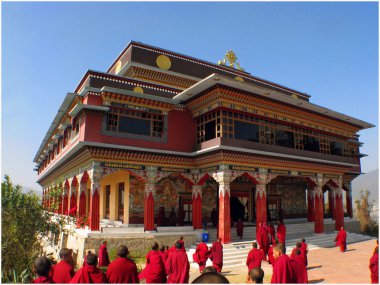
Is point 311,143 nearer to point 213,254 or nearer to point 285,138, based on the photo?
point 285,138

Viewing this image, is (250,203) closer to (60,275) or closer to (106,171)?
(106,171)

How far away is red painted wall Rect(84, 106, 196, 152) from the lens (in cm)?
1440

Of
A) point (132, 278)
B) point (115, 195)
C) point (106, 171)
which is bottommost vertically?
point (132, 278)

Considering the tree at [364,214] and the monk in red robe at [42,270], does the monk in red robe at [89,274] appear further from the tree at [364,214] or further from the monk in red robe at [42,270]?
the tree at [364,214]

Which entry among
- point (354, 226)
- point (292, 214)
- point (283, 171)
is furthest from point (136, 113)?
point (354, 226)

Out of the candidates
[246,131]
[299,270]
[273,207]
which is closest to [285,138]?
[246,131]

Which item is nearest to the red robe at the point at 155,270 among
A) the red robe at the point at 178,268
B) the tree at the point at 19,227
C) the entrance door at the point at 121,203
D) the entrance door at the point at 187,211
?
the red robe at the point at 178,268

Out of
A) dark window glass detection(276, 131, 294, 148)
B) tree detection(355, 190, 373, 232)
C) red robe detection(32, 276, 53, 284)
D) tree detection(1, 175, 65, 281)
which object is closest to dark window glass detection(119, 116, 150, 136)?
tree detection(1, 175, 65, 281)

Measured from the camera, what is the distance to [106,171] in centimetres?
1450

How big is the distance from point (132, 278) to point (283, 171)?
13337 mm

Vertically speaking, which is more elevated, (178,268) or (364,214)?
(178,268)

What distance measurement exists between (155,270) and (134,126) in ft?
30.9

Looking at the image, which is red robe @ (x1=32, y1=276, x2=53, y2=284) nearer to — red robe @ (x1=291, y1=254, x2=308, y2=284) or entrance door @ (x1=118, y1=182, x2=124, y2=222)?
red robe @ (x1=291, y1=254, x2=308, y2=284)

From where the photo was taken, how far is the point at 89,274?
4.95 m
